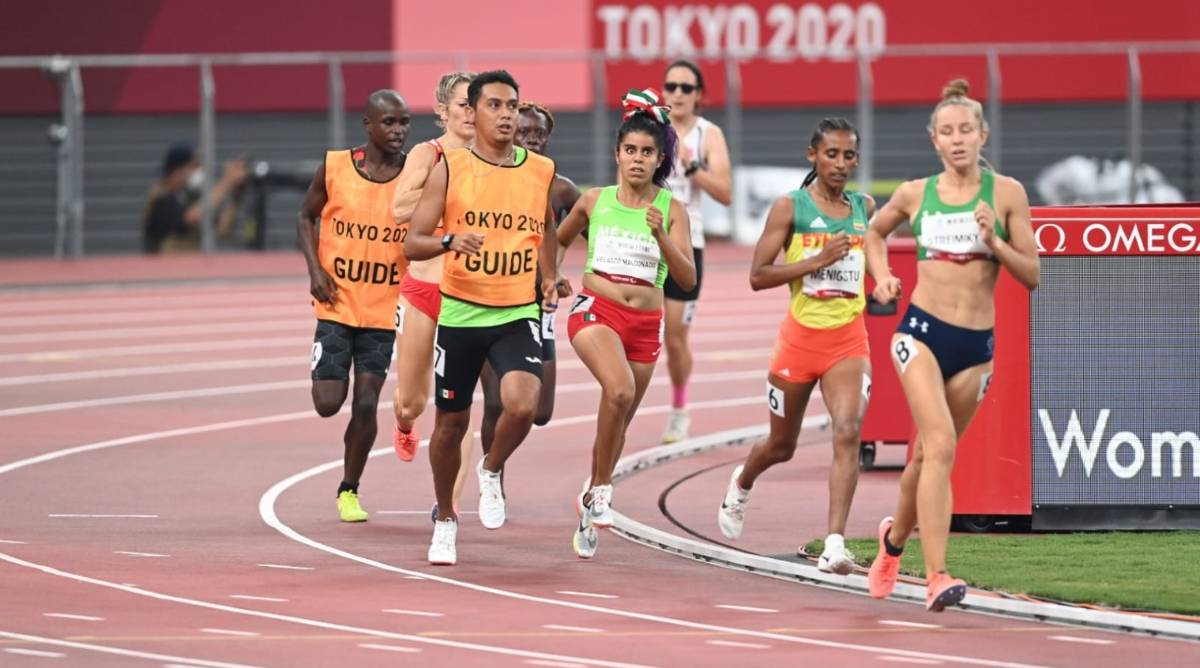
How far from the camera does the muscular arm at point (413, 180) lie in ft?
40.2

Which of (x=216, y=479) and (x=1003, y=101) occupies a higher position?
(x=1003, y=101)

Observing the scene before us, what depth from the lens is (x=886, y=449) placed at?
16.1m

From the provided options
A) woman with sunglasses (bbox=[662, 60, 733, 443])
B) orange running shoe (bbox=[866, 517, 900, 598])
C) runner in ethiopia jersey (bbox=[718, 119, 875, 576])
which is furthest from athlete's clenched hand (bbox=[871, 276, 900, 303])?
woman with sunglasses (bbox=[662, 60, 733, 443])

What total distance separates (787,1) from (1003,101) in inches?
134

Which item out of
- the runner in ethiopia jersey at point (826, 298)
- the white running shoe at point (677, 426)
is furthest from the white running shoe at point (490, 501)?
the white running shoe at point (677, 426)

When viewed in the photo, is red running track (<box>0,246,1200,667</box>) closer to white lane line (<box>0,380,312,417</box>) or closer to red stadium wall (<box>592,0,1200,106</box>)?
white lane line (<box>0,380,312,417</box>)

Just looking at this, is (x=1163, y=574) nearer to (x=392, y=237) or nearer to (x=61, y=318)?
(x=392, y=237)

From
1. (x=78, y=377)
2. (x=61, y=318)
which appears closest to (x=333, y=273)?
(x=78, y=377)

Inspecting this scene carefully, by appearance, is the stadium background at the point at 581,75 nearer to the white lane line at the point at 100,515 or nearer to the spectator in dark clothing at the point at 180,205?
the spectator in dark clothing at the point at 180,205

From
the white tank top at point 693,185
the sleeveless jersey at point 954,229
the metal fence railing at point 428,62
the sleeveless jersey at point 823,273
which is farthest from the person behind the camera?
the metal fence railing at point 428,62

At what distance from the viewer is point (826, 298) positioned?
11.2 meters

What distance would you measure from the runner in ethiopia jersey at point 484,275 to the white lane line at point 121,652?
2.41 m

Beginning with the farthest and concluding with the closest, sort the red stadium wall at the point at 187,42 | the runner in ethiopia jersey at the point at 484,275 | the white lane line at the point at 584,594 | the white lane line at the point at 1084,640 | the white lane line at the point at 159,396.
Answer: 1. the red stadium wall at the point at 187,42
2. the white lane line at the point at 159,396
3. the runner in ethiopia jersey at the point at 484,275
4. the white lane line at the point at 584,594
5. the white lane line at the point at 1084,640

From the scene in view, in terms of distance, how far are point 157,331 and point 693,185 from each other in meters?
10.0
